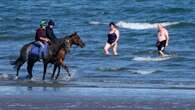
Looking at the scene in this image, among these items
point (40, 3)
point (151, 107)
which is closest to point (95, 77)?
point (151, 107)

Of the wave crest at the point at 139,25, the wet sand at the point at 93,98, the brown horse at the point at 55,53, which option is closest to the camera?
the wet sand at the point at 93,98

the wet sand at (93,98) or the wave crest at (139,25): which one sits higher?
the wet sand at (93,98)

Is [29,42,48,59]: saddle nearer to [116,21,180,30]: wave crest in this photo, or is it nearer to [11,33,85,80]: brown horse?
[11,33,85,80]: brown horse

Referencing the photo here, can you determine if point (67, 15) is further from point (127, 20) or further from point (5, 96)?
point (5, 96)

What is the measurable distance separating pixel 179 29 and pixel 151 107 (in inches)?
916

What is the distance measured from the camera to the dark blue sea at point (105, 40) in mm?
19641

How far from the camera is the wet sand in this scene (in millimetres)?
13812

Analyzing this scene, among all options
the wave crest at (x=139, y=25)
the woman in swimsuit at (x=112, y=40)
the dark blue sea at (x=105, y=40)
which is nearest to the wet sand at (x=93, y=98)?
the dark blue sea at (x=105, y=40)

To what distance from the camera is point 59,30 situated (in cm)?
3788

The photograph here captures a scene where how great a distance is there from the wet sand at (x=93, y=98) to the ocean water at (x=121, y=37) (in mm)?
1257

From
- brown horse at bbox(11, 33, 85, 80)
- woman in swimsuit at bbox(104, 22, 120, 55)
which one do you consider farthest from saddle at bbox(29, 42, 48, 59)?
woman in swimsuit at bbox(104, 22, 120, 55)

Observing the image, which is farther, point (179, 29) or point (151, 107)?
point (179, 29)

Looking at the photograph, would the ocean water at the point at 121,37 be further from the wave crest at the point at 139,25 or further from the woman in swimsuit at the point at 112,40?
the woman in swimsuit at the point at 112,40

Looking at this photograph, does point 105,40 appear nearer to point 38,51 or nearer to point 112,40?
point 112,40
